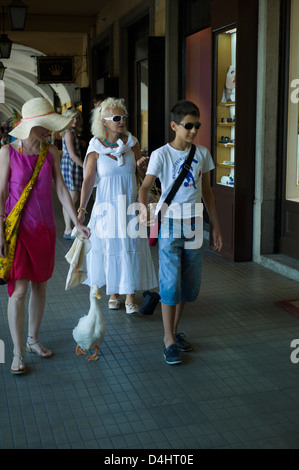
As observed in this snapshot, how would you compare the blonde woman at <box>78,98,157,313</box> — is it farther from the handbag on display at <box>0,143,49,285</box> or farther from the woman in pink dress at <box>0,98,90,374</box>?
the handbag on display at <box>0,143,49,285</box>

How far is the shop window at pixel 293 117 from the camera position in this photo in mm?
6516

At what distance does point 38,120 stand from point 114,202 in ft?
4.37

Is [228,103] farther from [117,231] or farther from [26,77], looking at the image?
[26,77]

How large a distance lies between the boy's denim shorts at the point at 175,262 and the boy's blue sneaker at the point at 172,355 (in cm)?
32

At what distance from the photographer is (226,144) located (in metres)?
7.46

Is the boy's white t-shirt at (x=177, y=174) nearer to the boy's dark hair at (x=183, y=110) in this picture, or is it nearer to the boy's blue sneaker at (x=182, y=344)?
the boy's dark hair at (x=183, y=110)

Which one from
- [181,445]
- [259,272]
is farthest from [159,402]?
[259,272]

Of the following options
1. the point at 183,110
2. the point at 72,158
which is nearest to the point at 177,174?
the point at 183,110

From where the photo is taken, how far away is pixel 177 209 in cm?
403

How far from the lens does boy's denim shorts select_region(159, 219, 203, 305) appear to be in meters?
4.04

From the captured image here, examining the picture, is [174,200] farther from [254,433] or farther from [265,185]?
[265,185]

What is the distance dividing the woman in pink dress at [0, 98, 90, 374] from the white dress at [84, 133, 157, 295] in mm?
985

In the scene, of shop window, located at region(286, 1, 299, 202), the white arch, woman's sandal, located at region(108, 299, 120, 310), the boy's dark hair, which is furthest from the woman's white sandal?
the white arch
